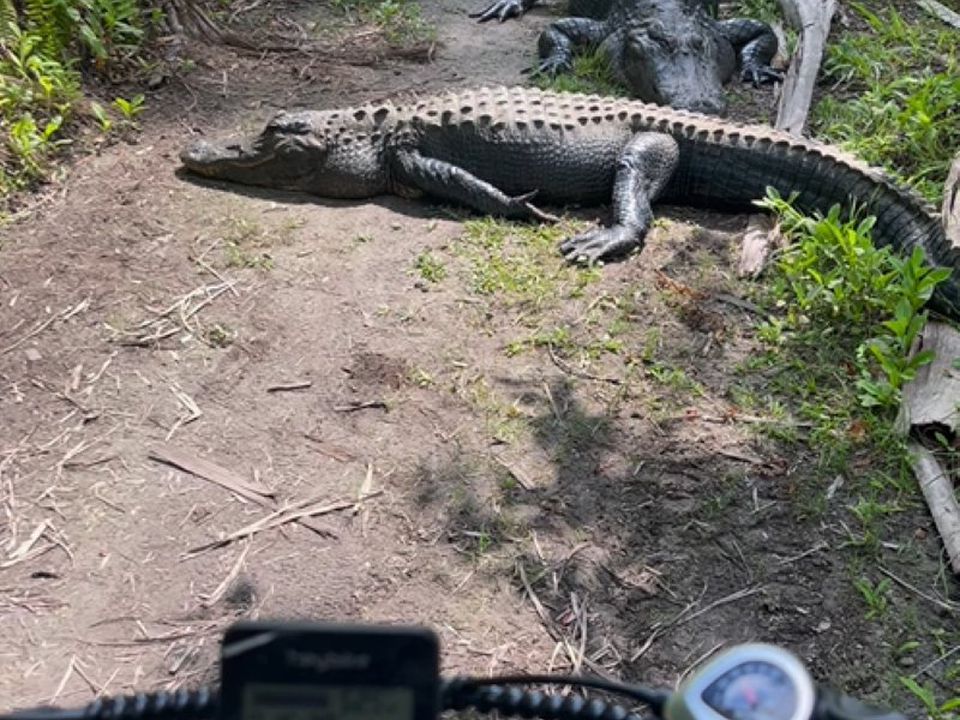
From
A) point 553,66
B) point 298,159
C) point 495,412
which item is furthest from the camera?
point 553,66

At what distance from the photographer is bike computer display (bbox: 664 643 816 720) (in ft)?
3.33

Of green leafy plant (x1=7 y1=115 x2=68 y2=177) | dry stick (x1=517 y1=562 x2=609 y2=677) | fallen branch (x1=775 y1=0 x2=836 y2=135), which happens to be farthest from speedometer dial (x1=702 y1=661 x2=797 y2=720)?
green leafy plant (x1=7 y1=115 x2=68 y2=177)

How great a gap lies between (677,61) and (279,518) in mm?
3832

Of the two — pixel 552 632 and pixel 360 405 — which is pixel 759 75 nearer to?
pixel 360 405

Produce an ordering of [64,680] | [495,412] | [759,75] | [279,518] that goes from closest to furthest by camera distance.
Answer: [64,680] < [279,518] < [495,412] < [759,75]

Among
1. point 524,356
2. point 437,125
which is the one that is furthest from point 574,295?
point 437,125

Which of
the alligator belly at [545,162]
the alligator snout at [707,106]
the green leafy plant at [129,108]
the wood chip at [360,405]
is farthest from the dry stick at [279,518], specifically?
the alligator snout at [707,106]

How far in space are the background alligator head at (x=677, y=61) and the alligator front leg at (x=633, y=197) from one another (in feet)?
2.83

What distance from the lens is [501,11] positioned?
715 centimetres

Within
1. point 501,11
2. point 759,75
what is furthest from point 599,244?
point 501,11

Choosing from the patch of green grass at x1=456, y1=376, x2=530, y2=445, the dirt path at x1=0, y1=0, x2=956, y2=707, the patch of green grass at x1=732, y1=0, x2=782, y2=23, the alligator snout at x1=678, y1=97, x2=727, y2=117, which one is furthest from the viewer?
the patch of green grass at x1=732, y1=0, x2=782, y2=23

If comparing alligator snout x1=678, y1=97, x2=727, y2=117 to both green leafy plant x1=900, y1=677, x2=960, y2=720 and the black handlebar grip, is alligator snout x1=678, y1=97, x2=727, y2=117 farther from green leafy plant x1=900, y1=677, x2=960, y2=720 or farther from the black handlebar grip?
the black handlebar grip

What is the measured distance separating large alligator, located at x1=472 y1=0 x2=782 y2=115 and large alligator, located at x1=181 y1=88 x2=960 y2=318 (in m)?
0.67

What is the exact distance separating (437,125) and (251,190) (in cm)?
98
